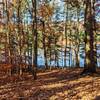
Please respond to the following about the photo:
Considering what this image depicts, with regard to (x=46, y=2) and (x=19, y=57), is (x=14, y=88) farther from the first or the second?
(x=46, y=2)

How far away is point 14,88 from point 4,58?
4363 mm

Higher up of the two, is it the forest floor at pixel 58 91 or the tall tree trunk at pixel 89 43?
the tall tree trunk at pixel 89 43

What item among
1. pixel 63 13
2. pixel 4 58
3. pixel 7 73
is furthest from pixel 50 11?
pixel 4 58

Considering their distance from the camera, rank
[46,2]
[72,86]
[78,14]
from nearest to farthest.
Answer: [72,86] < [46,2] < [78,14]

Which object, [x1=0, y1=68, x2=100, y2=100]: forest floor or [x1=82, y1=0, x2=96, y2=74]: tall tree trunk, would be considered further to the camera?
[x1=82, y1=0, x2=96, y2=74]: tall tree trunk

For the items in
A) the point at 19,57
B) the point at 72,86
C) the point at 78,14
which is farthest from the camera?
the point at 78,14

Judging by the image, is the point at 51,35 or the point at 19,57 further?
the point at 51,35

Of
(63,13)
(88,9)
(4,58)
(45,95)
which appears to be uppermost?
(63,13)

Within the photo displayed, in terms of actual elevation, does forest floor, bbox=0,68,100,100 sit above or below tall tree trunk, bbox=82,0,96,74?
below

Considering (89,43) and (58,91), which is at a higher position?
(89,43)

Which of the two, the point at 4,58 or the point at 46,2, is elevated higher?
the point at 46,2

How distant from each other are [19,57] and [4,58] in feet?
6.56

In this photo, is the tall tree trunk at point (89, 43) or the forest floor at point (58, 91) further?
the tall tree trunk at point (89, 43)

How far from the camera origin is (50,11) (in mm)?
41281
